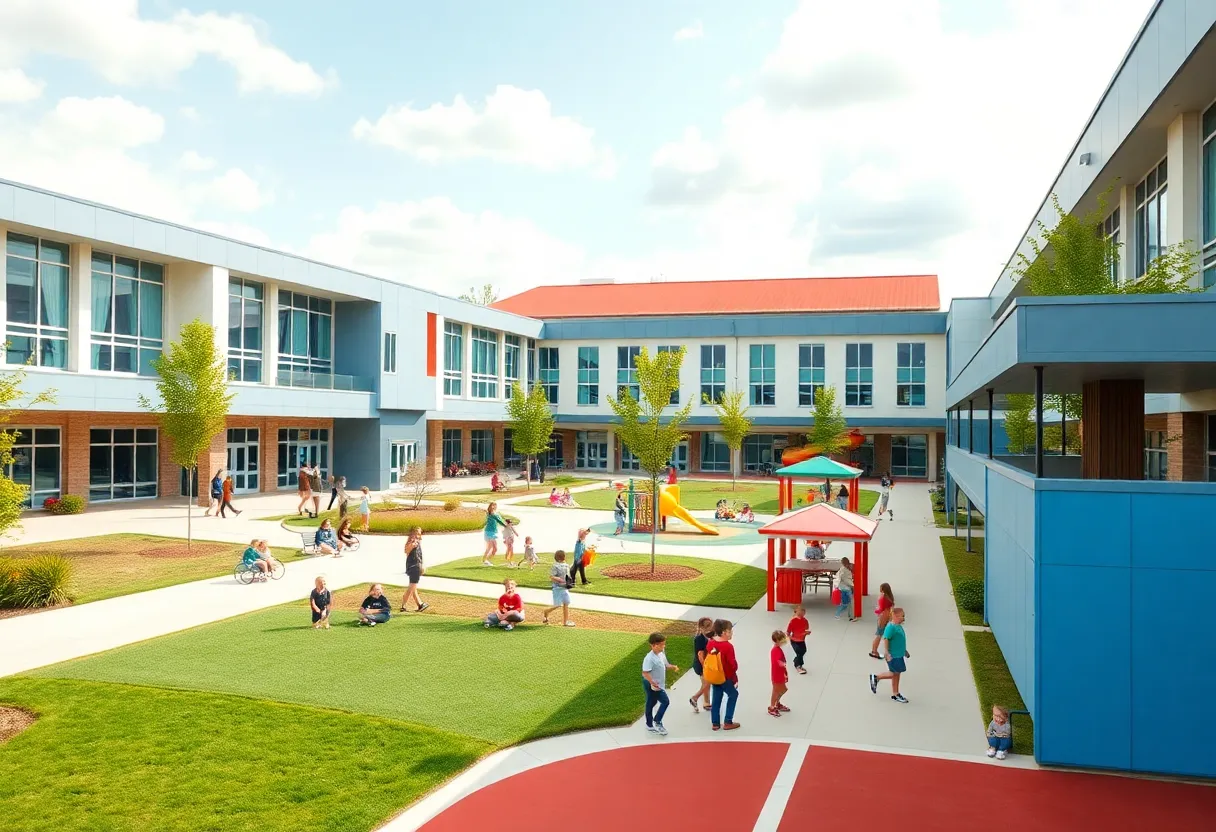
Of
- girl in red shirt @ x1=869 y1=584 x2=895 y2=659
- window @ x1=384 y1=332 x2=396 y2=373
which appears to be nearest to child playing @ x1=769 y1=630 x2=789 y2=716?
girl in red shirt @ x1=869 y1=584 x2=895 y2=659

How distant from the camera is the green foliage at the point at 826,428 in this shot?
172 ft

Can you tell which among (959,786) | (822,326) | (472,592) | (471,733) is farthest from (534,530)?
(822,326)

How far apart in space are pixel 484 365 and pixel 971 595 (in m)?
41.1

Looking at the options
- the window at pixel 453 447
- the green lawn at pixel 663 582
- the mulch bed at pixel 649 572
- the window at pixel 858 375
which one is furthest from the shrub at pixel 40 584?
the window at pixel 858 375

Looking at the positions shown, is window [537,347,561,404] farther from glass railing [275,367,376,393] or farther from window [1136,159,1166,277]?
window [1136,159,1166,277]

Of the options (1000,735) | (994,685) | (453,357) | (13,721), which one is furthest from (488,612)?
(453,357)

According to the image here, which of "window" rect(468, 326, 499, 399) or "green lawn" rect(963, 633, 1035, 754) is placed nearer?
"green lawn" rect(963, 633, 1035, 754)

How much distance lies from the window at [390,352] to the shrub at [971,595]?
32275mm

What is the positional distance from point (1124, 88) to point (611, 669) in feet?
51.2

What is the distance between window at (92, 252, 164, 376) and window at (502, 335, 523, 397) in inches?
1007

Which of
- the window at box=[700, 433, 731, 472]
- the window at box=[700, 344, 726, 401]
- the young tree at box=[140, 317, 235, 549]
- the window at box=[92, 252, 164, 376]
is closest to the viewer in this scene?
the young tree at box=[140, 317, 235, 549]

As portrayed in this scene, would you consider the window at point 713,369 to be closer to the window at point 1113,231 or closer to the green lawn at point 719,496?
the green lawn at point 719,496

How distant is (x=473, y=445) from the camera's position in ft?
197

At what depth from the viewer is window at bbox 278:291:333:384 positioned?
41656mm
